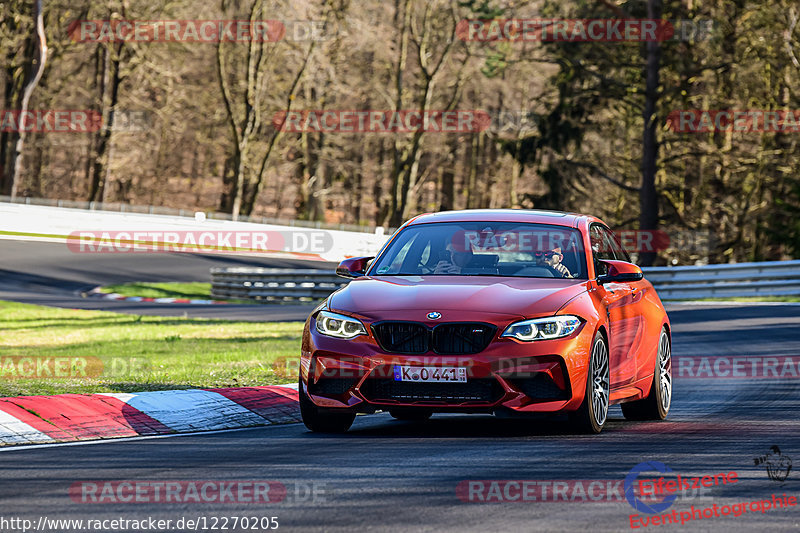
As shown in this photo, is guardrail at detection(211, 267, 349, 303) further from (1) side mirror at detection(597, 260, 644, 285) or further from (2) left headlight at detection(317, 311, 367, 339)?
(2) left headlight at detection(317, 311, 367, 339)

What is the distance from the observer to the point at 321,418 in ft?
28.1

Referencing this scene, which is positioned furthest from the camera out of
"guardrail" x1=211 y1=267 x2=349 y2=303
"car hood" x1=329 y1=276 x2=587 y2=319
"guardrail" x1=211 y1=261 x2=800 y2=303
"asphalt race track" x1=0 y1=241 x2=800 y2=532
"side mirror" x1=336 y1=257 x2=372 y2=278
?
"guardrail" x1=211 y1=267 x2=349 y2=303

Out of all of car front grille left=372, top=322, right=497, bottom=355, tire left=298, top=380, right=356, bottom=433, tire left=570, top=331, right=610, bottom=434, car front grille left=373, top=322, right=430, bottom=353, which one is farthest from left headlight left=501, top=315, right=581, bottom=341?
tire left=298, top=380, right=356, bottom=433

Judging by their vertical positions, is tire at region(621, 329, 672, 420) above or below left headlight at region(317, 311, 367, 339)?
below

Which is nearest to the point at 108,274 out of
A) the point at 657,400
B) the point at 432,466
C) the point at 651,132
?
the point at 651,132

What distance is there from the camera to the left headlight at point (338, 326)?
816 centimetres

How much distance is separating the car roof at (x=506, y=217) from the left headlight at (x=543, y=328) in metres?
1.55

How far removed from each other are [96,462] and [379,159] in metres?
66.8

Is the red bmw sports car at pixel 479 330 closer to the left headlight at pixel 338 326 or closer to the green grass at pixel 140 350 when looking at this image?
the left headlight at pixel 338 326

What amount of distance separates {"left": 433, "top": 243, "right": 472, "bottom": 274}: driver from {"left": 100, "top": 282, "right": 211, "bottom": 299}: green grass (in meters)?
25.0

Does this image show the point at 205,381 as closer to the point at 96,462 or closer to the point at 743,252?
the point at 96,462

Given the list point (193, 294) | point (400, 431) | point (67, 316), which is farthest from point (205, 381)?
point (193, 294)

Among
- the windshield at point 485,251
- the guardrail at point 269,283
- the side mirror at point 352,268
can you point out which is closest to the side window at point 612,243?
the windshield at point 485,251

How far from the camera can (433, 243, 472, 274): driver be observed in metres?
9.09
